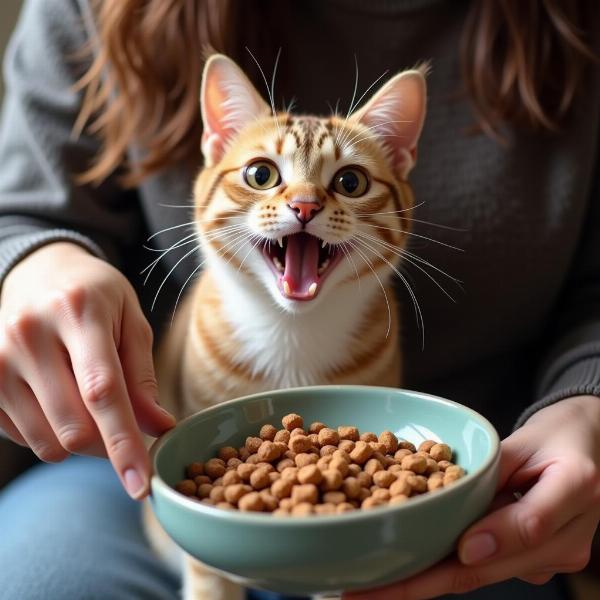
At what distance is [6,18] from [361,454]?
1.37 metres

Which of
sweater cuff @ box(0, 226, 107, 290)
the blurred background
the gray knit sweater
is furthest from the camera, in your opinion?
the blurred background

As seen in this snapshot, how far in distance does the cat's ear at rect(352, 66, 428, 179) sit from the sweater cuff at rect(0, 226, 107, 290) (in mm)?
434

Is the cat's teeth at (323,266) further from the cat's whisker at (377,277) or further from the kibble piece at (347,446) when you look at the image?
the kibble piece at (347,446)

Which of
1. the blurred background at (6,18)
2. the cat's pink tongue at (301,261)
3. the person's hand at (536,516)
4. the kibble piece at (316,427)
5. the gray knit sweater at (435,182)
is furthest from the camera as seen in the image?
the blurred background at (6,18)

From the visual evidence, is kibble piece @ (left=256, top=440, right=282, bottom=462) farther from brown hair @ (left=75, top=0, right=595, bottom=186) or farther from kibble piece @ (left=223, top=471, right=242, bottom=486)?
brown hair @ (left=75, top=0, right=595, bottom=186)

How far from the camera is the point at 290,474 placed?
2.16 feet

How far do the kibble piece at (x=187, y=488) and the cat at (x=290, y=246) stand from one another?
0.27 meters

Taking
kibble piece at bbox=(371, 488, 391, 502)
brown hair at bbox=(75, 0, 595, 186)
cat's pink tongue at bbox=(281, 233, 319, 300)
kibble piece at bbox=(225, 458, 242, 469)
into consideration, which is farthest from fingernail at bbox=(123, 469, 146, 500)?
brown hair at bbox=(75, 0, 595, 186)

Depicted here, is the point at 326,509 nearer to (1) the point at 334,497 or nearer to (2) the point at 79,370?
(1) the point at 334,497

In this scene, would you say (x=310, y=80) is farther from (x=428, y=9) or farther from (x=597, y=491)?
(x=597, y=491)

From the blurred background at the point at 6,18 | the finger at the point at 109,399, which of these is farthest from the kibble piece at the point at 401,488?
the blurred background at the point at 6,18

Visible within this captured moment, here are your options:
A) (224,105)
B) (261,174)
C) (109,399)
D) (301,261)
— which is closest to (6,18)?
(224,105)

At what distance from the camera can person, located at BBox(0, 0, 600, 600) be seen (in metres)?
1.03

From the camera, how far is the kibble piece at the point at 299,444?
704 millimetres
